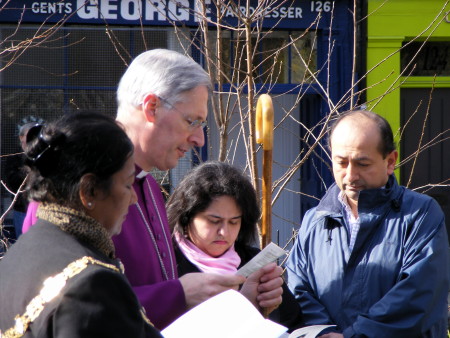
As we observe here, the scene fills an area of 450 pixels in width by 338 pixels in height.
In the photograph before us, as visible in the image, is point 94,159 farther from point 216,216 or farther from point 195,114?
point 216,216

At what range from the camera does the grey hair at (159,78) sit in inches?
94.6

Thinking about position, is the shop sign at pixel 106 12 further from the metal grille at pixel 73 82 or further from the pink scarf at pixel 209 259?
the pink scarf at pixel 209 259

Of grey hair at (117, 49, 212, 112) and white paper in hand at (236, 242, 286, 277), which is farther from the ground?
grey hair at (117, 49, 212, 112)

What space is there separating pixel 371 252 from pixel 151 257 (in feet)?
3.33

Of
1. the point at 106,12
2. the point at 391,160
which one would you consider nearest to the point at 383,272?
the point at 391,160

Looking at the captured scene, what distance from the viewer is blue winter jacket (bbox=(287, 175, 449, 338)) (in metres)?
2.88

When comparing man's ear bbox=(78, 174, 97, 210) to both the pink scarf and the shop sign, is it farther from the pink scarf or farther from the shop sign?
the shop sign

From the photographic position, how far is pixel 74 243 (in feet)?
5.48

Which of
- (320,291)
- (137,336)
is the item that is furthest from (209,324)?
(320,291)

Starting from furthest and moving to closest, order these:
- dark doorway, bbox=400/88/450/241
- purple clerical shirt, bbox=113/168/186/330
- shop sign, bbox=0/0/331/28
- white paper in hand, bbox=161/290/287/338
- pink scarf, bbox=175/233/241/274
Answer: dark doorway, bbox=400/88/450/241 < shop sign, bbox=0/0/331/28 < pink scarf, bbox=175/233/241/274 < purple clerical shirt, bbox=113/168/186/330 < white paper in hand, bbox=161/290/287/338

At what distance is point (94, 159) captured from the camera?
172 centimetres

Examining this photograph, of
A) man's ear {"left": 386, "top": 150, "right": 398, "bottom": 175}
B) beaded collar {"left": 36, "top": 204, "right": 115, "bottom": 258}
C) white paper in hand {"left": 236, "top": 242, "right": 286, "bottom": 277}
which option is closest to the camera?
beaded collar {"left": 36, "top": 204, "right": 115, "bottom": 258}

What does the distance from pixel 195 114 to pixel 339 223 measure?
3.27 feet

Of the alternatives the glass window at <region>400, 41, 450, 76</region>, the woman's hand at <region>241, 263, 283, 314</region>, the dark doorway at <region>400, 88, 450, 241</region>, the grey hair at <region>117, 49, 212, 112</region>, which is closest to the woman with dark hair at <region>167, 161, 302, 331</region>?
the woman's hand at <region>241, 263, 283, 314</region>
